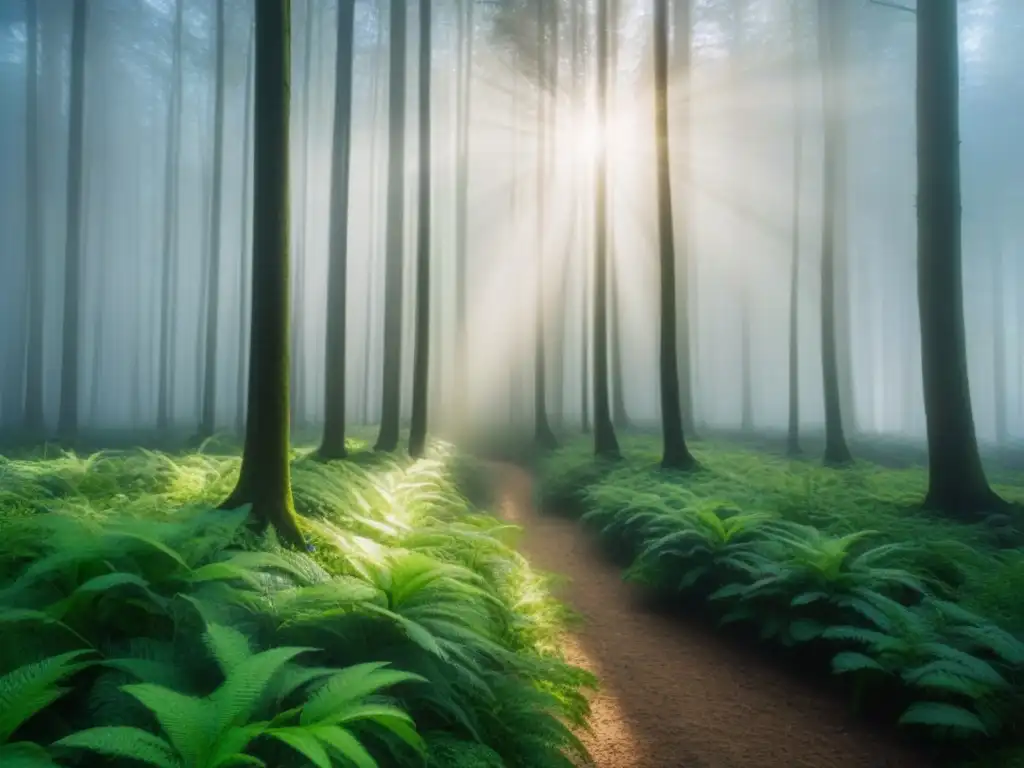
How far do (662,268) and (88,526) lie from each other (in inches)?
445

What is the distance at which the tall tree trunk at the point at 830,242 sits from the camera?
15.8 m

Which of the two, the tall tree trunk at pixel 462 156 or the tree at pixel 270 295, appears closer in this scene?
the tree at pixel 270 295

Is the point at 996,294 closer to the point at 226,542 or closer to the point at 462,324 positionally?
the point at 462,324

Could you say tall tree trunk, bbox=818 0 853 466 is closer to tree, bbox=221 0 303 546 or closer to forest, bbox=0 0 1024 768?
forest, bbox=0 0 1024 768

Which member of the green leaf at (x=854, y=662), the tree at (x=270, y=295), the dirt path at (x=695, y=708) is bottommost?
the dirt path at (x=695, y=708)

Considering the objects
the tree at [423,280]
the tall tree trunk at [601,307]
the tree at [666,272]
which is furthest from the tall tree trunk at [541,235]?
the tree at [666,272]

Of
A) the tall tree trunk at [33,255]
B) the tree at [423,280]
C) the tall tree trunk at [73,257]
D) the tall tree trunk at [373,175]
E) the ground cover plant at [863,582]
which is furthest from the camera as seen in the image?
the tall tree trunk at [373,175]

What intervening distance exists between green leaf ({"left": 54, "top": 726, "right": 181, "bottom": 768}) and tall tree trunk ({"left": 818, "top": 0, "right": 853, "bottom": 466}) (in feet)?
55.4

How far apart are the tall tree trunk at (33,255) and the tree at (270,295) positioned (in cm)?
2052

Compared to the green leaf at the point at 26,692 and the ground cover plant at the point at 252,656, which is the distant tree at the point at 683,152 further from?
the green leaf at the point at 26,692

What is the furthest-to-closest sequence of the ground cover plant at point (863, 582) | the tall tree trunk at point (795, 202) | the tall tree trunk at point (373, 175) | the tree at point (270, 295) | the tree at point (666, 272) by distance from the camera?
the tall tree trunk at point (373, 175), the tall tree trunk at point (795, 202), the tree at point (666, 272), the tree at point (270, 295), the ground cover plant at point (863, 582)

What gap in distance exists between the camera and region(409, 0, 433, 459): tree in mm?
14305

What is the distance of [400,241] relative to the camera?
49.8ft

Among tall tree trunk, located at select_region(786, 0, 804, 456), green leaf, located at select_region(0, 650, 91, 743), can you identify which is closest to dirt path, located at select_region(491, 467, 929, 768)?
green leaf, located at select_region(0, 650, 91, 743)
